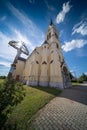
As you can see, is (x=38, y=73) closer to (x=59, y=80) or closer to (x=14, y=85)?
(x=59, y=80)

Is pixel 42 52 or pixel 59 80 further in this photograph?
pixel 42 52

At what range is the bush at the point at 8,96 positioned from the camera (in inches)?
112

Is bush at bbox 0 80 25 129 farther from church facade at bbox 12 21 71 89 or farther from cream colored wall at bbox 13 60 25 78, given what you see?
cream colored wall at bbox 13 60 25 78

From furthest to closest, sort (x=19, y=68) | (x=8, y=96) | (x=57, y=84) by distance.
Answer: (x=19, y=68)
(x=57, y=84)
(x=8, y=96)

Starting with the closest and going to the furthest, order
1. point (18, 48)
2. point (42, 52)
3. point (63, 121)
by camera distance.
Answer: point (63, 121) → point (42, 52) → point (18, 48)

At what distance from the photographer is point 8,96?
2930 mm

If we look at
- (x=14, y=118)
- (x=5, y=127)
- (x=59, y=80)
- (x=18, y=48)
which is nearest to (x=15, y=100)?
(x=5, y=127)

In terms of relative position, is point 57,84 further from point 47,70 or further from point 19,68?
point 19,68

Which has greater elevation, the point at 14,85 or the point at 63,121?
the point at 14,85

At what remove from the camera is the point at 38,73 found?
19.5 metres

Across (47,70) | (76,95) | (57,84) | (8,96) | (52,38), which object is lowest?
(76,95)

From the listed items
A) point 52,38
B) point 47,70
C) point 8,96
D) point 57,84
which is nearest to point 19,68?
point 47,70

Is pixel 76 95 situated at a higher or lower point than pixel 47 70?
A: lower

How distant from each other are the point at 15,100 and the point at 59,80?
48.0 ft
